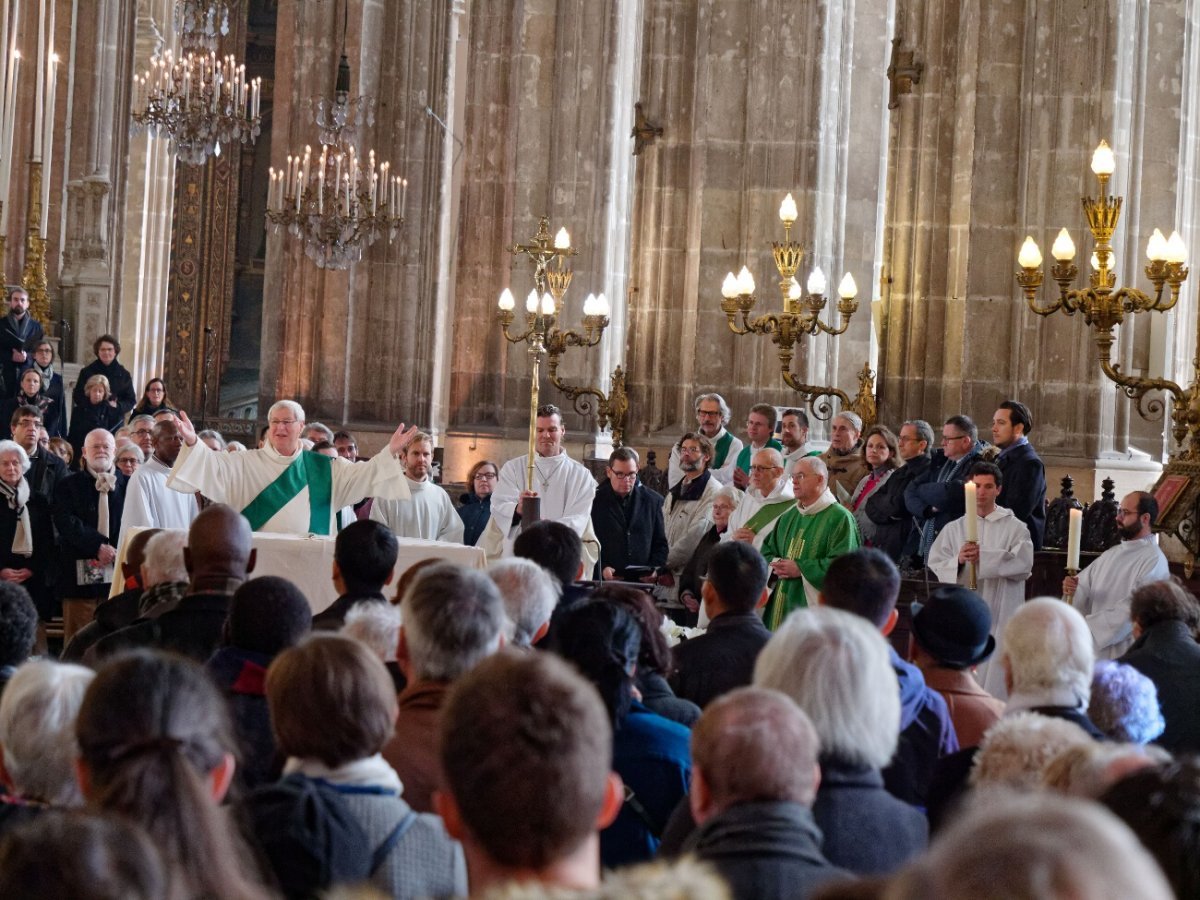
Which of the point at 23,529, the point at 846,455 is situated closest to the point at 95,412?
the point at 23,529

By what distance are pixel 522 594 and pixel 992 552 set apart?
463cm

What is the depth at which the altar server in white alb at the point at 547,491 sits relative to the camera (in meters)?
11.0

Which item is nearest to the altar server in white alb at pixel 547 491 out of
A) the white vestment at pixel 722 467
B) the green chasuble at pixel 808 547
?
the white vestment at pixel 722 467

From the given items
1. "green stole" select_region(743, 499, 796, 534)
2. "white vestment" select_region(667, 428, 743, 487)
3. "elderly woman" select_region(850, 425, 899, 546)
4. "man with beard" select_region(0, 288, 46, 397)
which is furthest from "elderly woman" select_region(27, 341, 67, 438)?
"green stole" select_region(743, 499, 796, 534)

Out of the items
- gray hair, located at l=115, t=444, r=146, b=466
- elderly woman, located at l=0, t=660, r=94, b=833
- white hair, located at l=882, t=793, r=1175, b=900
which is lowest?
elderly woman, located at l=0, t=660, r=94, b=833

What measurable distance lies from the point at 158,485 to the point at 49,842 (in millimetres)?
8530

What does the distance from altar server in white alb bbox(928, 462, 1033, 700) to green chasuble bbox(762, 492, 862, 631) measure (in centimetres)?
75

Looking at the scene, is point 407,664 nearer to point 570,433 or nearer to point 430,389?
point 570,433

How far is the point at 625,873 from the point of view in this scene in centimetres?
225

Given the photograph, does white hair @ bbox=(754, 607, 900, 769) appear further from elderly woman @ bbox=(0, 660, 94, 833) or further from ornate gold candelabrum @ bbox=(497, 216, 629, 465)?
ornate gold candelabrum @ bbox=(497, 216, 629, 465)

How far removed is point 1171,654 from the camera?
5984 mm

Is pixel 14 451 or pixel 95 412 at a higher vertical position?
pixel 95 412

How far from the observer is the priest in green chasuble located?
8.92 metres

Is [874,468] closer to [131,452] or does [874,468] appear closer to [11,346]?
[131,452]
